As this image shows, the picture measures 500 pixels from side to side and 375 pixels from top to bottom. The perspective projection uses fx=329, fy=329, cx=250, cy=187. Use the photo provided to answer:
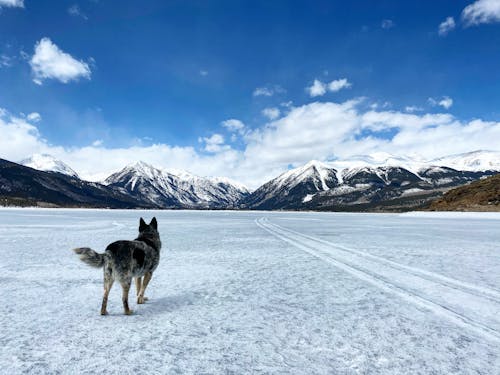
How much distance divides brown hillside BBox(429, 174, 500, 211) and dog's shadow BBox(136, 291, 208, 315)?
122 m

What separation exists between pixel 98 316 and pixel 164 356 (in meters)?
2.50

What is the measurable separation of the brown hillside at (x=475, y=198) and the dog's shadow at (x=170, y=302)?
122 m

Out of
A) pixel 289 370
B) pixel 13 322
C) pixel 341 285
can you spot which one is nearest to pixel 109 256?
pixel 13 322

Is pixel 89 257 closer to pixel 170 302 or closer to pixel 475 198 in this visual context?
pixel 170 302

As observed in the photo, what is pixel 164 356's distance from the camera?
467 cm

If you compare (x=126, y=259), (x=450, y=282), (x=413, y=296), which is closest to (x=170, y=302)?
(x=126, y=259)

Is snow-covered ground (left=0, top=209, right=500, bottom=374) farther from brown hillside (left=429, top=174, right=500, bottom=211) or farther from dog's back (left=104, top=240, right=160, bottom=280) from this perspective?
brown hillside (left=429, top=174, right=500, bottom=211)

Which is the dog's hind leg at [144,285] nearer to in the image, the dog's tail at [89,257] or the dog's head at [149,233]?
the dog's head at [149,233]

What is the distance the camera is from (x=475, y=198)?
118625 mm

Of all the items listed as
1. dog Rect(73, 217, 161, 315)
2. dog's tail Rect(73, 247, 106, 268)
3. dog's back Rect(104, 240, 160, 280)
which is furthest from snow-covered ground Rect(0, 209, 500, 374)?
dog's tail Rect(73, 247, 106, 268)

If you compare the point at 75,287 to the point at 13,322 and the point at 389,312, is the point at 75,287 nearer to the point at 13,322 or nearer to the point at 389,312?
the point at 13,322

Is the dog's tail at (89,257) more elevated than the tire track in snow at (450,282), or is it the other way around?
the dog's tail at (89,257)

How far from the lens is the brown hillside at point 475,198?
110 metres

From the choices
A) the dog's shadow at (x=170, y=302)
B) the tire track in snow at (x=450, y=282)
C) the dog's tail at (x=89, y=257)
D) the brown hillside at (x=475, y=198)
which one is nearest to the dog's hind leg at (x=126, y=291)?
the dog's shadow at (x=170, y=302)
